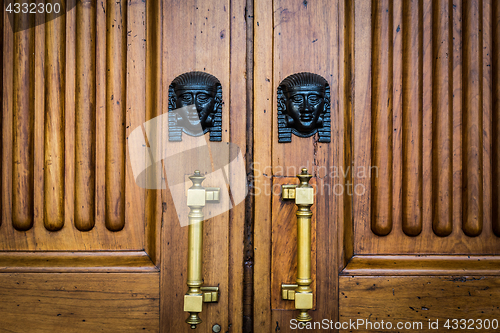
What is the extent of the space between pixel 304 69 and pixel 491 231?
1.86ft

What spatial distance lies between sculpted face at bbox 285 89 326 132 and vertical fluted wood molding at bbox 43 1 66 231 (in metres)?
0.52

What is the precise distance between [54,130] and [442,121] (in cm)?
88

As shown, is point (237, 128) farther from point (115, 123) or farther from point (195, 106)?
point (115, 123)

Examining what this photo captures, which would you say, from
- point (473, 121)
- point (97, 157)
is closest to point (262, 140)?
point (97, 157)

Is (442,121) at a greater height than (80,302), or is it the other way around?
(442,121)

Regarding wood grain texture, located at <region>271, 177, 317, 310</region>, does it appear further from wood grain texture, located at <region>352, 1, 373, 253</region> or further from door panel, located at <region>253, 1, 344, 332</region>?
wood grain texture, located at <region>352, 1, 373, 253</region>

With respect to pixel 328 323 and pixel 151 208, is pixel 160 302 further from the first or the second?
pixel 328 323

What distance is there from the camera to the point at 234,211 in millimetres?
679

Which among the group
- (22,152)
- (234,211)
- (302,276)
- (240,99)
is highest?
(240,99)

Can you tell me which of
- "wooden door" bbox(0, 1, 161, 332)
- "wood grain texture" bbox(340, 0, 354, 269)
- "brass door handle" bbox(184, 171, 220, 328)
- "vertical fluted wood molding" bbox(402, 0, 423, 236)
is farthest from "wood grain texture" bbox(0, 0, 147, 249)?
"vertical fluted wood molding" bbox(402, 0, 423, 236)

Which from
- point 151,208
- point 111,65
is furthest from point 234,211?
point 111,65

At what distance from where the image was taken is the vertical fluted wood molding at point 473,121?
2.21ft

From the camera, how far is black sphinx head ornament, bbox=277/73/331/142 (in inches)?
25.5

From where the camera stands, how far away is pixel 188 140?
68 cm
